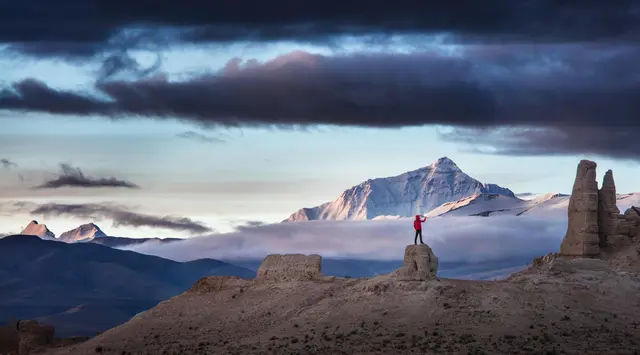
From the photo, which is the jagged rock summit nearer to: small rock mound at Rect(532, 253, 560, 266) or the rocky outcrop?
small rock mound at Rect(532, 253, 560, 266)

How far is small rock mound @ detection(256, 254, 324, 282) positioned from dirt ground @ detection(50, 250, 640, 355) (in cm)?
97

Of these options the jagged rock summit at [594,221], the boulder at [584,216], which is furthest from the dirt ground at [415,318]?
the boulder at [584,216]

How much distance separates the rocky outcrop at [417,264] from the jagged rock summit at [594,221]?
Answer: 15.4m

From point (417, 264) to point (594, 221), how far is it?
18.1 m

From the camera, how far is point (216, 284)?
121 meters

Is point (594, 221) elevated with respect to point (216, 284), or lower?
elevated

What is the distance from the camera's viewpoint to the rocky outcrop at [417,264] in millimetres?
107062

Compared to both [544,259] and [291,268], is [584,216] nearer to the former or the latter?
[544,259]

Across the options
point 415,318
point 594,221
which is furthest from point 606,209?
point 415,318

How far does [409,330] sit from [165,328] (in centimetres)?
A: 2252

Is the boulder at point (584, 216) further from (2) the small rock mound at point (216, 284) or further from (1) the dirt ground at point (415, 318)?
(2) the small rock mound at point (216, 284)

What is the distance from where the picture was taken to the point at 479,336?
331 feet

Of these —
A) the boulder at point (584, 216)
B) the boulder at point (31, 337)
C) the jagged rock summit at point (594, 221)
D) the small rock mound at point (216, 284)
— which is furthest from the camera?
the boulder at point (31, 337)

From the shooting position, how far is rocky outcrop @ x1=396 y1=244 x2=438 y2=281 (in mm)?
107062
